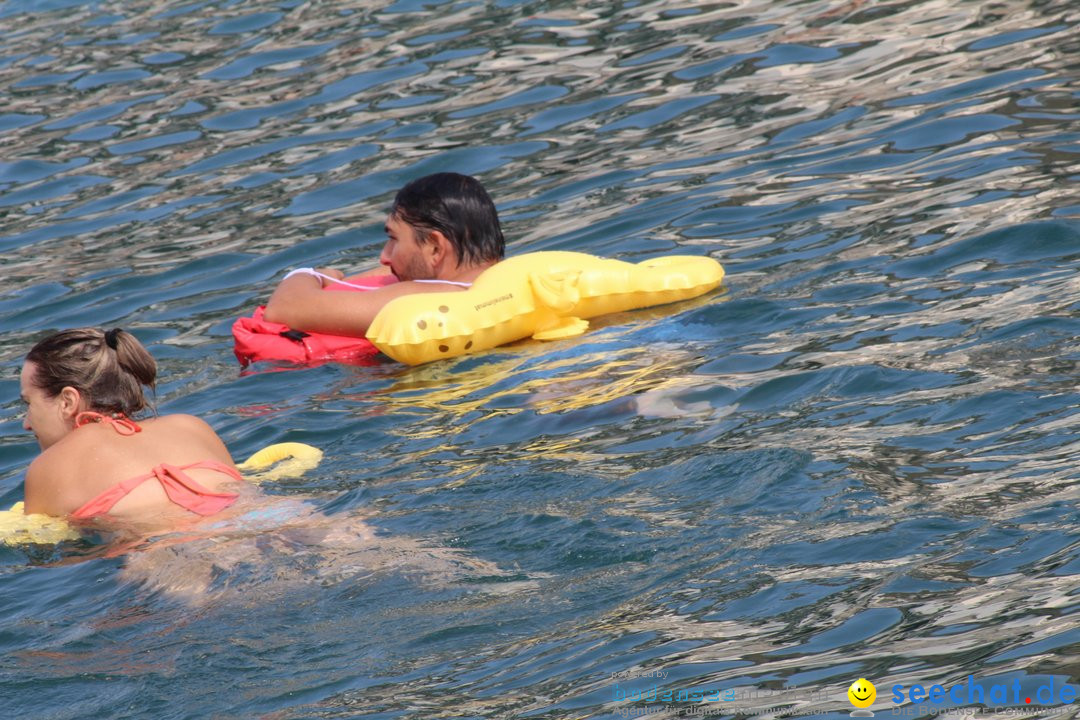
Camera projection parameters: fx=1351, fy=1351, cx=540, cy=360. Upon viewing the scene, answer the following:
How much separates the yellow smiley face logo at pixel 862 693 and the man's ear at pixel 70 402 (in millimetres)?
3263

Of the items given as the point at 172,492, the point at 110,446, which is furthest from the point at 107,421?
the point at 172,492

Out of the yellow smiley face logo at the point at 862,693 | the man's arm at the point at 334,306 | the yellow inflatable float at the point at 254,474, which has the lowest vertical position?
the yellow smiley face logo at the point at 862,693

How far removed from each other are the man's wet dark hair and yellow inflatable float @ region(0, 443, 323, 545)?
5.72ft

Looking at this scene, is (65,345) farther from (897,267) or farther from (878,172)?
(878,172)

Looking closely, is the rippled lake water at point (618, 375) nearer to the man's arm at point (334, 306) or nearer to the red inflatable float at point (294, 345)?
the red inflatable float at point (294, 345)

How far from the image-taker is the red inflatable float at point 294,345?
704 cm

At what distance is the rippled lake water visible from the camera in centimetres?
376

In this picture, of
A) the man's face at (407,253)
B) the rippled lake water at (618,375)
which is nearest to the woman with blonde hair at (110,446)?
the rippled lake water at (618,375)

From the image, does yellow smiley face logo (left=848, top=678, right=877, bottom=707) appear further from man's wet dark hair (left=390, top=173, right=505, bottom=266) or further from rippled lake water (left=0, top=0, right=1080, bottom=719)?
man's wet dark hair (left=390, top=173, right=505, bottom=266)

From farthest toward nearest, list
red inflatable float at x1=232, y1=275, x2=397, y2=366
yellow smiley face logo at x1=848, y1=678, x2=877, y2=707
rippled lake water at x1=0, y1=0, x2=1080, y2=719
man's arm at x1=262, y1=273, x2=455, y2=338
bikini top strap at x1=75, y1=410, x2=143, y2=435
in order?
red inflatable float at x1=232, y1=275, x2=397, y2=366, man's arm at x1=262, y1=273, x2=455, y2=338, bikini top strap at x1=75, y1=410, x2=143, y2=435, rippled lake water at x1=0, y1=0, x2=1080, y2=719, yellow smiley face logo at x1=848, y1=678, x2=877, y2=707

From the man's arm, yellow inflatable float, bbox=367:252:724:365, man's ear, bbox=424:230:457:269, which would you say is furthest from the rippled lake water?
man's ear, bbox=424:230:457:269

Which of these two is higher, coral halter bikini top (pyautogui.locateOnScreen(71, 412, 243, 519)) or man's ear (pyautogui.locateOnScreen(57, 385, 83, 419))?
man's ear (pyautogui.locateOnScreen(57, 385, 83, 419))

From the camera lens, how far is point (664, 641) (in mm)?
3703

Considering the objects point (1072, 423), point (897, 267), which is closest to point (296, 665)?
point (1072, 423)
